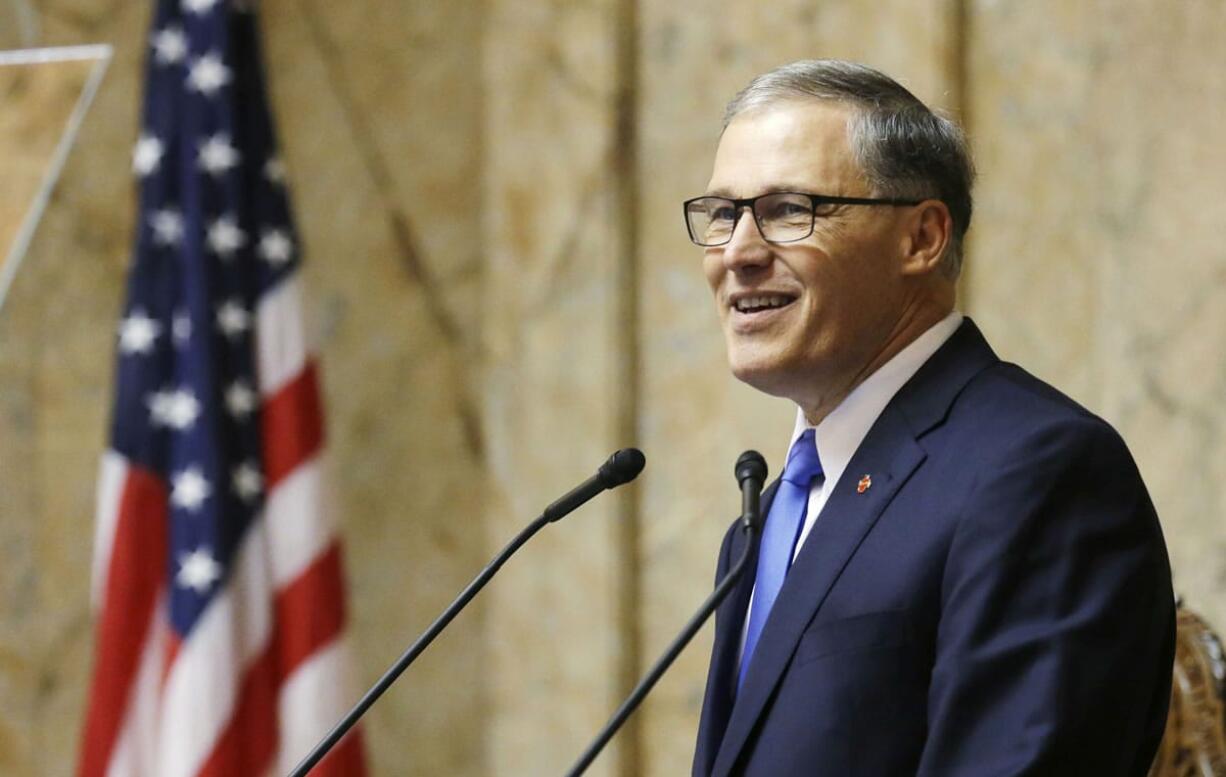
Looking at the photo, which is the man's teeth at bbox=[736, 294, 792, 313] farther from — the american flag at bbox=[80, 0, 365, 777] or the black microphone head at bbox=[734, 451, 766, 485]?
the american flag at bbox=[80, 0, 365, 777]

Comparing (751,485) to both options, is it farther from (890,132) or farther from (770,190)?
(890,132)

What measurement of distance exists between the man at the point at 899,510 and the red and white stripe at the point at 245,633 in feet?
6.28

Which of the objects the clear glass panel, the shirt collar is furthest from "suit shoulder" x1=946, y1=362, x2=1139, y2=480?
the clear glass panel

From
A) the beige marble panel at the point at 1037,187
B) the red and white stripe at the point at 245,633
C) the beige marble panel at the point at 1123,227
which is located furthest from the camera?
the red and white stripe at the point at 245,633

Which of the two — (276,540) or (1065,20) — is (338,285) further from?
(1065,20)

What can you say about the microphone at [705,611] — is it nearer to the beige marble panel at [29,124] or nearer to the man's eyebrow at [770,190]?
the man's eyebrow at [770,190]

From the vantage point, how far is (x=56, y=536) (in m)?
4.71

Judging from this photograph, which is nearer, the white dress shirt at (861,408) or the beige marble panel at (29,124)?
the white dress shirt at (861,408)

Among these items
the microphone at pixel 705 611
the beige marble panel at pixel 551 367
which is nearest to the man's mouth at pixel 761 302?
the microphone at pixel 705 611

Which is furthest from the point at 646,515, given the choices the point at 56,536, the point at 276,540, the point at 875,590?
the point at 875,590

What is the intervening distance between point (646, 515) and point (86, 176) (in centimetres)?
190

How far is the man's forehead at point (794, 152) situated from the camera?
241cm

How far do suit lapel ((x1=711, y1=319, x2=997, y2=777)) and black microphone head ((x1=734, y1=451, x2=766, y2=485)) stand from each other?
0.37 feet

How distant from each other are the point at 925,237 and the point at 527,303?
8.64 feet
